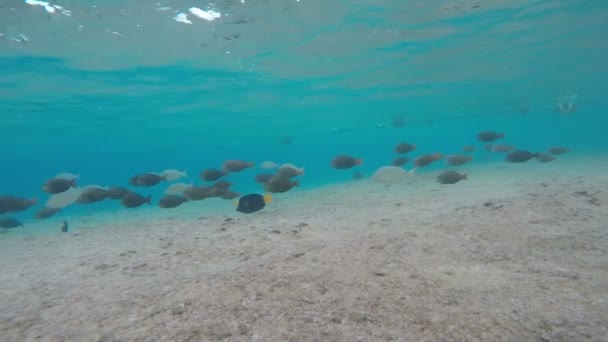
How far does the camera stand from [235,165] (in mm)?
10422

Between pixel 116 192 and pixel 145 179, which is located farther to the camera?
pixel 145 179

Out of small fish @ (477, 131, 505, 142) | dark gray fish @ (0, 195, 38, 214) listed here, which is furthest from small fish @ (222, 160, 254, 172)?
small fish @ (477, 131, 505, 142)

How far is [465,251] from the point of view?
15.2 feet

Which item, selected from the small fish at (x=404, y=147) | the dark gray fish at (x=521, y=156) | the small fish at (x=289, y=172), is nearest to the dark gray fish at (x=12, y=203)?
the small fish at (x=289, y=172)

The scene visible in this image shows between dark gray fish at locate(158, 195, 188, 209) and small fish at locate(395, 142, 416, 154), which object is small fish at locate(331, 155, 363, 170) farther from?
dark gray fish at locate(158, 195, 188, 209)

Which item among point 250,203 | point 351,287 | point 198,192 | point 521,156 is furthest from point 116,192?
point 521,156

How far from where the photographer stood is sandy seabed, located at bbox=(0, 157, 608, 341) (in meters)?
2.82

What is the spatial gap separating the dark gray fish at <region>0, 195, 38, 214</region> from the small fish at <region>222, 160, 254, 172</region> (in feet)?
17.8

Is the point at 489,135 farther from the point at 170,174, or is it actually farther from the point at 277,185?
the point at 170,174

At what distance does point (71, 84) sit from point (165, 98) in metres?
7.73

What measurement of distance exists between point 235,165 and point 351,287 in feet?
24.5

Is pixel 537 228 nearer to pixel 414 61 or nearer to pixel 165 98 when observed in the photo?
pixel 414 61

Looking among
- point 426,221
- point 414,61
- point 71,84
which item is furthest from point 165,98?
point 426,221

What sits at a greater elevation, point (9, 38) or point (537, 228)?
point (9, 38)
